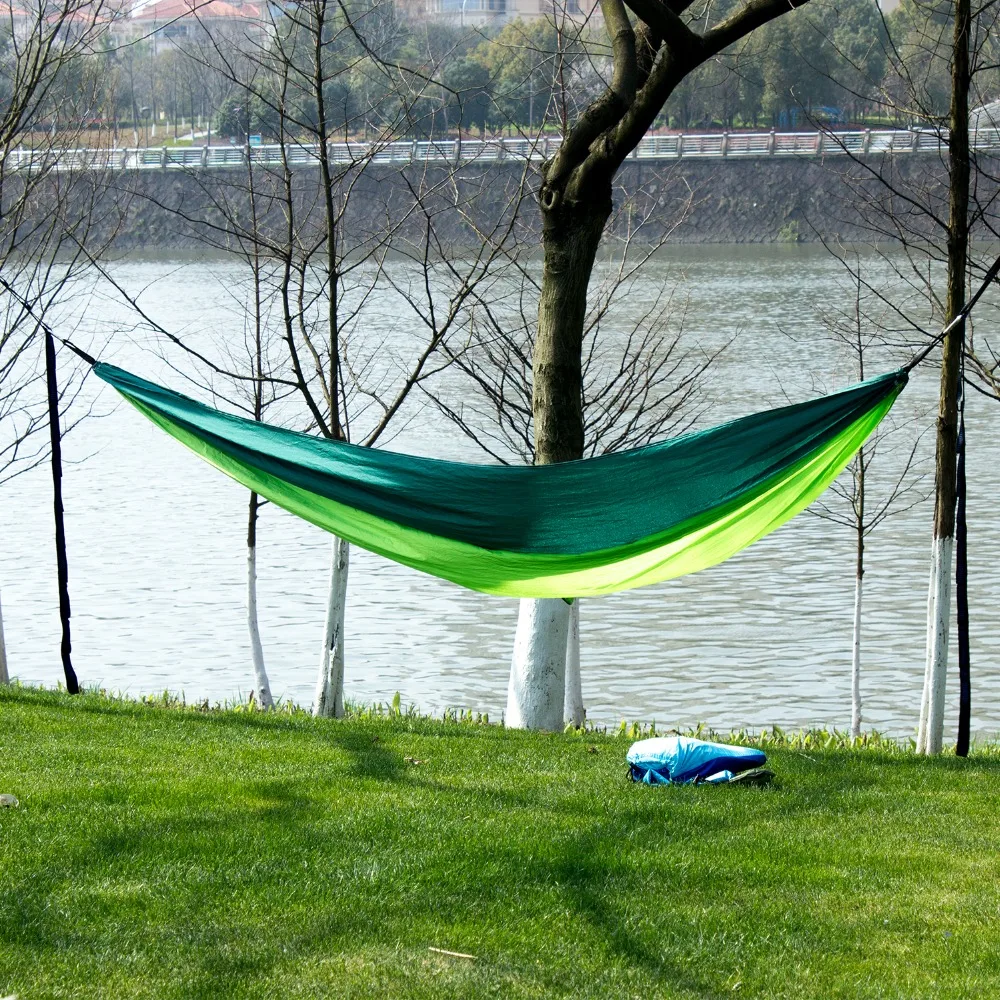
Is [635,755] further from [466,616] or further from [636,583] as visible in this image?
[466,616]

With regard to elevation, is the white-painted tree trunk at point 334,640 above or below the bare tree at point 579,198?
below

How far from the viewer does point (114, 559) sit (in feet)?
42.1

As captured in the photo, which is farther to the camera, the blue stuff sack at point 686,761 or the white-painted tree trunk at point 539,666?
the white-painted tree trunk at point 539,666

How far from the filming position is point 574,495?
4406 millimetres

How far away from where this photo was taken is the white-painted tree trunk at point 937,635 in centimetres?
542

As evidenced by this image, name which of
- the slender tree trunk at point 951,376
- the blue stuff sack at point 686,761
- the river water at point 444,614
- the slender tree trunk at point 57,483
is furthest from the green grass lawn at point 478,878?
the river water at point 444,614

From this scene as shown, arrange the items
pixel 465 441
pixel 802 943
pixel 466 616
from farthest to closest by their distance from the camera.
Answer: pixel 465 441 < pixel 466 616 < pixel 802 943

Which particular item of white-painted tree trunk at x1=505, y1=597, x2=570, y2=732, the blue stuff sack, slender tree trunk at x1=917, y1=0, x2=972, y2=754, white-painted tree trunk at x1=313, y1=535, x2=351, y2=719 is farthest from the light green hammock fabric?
white-painted tree trunk at x1=313, y1=535, x2=351, y2=719

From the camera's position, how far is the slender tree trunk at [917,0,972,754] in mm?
5320

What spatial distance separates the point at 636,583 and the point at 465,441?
13.0 metres

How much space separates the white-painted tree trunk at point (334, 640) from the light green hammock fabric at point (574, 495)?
1648 millimetres

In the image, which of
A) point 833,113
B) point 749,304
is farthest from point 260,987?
point 833,113

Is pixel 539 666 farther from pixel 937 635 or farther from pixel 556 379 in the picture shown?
pixel 937 635

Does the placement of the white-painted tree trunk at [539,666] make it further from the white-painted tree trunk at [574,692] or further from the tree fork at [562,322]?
the white-painted tree trunk at [574,692]
